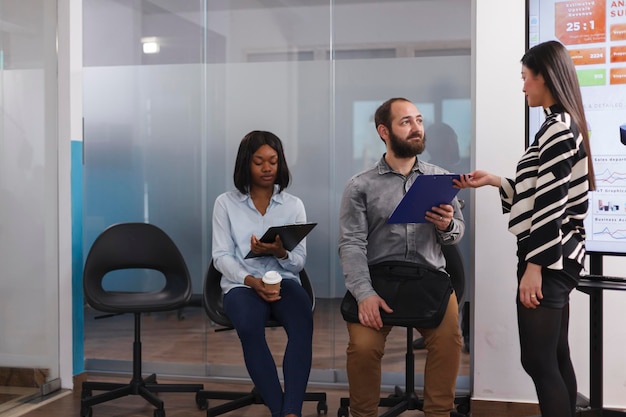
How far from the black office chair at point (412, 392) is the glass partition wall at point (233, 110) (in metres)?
0.41

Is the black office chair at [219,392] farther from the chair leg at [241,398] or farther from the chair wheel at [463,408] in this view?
the chair wheel at [463,408]

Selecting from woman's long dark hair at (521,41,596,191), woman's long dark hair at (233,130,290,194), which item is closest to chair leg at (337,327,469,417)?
woman's long dark hair at (233,130,290,194)

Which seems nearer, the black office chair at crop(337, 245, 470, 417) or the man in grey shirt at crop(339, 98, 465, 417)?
the man in grey shirt at crop(339, 98, 465, 417)

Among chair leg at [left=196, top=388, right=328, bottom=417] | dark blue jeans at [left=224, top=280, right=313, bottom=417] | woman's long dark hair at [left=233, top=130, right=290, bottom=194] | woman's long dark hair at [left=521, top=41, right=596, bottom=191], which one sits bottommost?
chair leg at [left=196, top=388, right=328, bottom=417]

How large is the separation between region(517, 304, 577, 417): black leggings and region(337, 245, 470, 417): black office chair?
836mm

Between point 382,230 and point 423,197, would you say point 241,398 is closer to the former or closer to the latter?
point 382,230

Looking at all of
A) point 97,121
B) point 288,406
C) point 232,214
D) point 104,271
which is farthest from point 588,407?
point 97,121

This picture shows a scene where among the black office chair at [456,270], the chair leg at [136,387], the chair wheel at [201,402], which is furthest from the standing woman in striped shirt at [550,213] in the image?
the chair leg at [136,387]

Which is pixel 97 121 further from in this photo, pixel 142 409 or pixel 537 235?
pixel 537 235

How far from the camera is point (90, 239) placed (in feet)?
13.6

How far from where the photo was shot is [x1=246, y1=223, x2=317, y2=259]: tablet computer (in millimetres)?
2838

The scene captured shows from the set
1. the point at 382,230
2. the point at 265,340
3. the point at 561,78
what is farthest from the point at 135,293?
the point at 561,78

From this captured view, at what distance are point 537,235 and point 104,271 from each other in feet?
7.36

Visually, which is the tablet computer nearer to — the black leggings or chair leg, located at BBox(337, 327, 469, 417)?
chair leg, located at BBox(337, 327, 469, 417)
